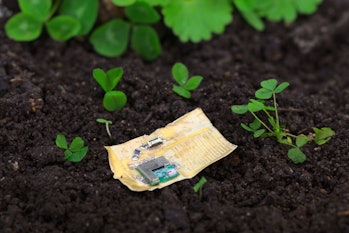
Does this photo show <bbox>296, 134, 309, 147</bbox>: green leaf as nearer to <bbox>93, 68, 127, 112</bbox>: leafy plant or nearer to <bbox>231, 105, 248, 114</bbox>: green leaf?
<bbox>231, 105, 248, 114</bbox>: green leaf

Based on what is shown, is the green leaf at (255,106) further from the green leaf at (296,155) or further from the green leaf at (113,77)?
the green leaf at (113,77)

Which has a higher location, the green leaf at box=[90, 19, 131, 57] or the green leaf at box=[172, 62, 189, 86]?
the green leaf at box=[172, 62, 189, 86]

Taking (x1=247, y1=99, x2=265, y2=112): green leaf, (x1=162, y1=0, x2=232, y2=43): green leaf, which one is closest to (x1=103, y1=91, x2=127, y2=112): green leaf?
(x1=247, y1=99, x2=265, y2=112): green leaf

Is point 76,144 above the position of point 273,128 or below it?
below

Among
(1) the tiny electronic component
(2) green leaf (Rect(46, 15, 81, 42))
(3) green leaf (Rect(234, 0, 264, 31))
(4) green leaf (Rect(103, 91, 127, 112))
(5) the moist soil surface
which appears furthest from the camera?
(3) green leaf (Rect(234, 0, 264, 31))

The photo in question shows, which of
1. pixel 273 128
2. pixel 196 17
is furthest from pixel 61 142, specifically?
pixel 196 17

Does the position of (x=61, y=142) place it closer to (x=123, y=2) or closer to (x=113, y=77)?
(x=113, y=77)
